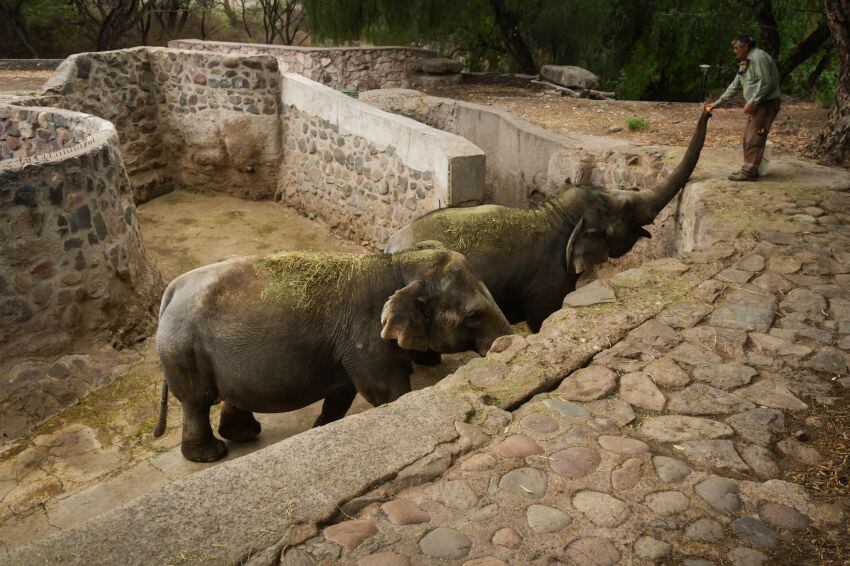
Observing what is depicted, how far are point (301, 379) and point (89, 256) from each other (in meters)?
3.34

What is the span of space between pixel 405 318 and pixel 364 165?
235 inches

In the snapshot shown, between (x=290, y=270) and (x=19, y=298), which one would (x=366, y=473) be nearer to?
(x=290, y=270)

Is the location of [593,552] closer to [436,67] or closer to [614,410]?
[614,410]

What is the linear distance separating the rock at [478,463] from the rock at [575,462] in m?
0.29

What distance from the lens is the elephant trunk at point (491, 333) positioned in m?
5.23

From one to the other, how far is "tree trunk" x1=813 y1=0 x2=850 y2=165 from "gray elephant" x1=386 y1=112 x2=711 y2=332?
2899 millimetres

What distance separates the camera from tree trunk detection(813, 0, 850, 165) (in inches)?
348

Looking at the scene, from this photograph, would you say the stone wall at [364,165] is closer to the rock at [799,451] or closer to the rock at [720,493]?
the rock at [799,451]

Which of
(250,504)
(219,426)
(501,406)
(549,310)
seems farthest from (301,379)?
(549,310)

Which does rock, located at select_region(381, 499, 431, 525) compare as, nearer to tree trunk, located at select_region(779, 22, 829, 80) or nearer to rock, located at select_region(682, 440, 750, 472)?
rock, located at select_region(682, 440, 750, 472)

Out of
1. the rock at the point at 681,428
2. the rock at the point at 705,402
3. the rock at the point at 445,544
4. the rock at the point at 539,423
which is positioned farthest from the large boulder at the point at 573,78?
the rock at the point at 445,544

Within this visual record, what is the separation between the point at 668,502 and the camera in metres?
3.35

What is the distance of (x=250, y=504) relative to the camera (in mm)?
3260

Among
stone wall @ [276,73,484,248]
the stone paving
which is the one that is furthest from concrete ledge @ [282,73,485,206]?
the stone paving
